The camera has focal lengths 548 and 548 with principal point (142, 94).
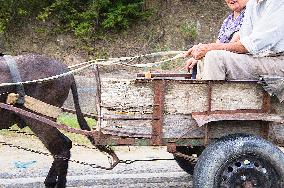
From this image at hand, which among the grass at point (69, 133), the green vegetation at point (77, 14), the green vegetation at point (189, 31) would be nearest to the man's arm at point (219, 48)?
the grass at point (69, 133)

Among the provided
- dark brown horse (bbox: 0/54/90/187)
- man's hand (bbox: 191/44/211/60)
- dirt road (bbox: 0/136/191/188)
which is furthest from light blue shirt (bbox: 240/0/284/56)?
dark brown horse (bbox: 0/54/90/187)

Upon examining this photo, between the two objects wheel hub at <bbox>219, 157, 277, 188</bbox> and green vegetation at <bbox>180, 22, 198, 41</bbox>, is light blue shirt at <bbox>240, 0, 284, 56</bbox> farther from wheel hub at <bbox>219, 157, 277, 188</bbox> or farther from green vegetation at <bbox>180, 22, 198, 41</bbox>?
green vegetation at <bbox>180, 22, 198, 41</bbox>

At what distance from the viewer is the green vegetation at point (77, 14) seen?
1475cm

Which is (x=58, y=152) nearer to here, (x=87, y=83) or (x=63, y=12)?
(x=87, y=83)

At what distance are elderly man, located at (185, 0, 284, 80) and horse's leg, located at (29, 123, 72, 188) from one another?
185 cm

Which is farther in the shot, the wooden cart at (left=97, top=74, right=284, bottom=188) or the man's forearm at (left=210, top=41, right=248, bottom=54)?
the man's forearm at (left=210, top=41, right=248, bottom=54)

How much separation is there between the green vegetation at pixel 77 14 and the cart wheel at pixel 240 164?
1003cm

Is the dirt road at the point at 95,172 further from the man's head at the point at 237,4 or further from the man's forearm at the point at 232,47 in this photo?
the man's head at the point at 237,4

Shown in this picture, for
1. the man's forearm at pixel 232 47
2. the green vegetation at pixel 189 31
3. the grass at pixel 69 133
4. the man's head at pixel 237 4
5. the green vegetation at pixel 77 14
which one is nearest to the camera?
the man's forearm at pixel 232 47

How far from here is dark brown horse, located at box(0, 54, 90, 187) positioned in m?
6.05

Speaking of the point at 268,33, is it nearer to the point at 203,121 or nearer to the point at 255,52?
the point at 255,52

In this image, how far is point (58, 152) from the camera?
6.20 metres

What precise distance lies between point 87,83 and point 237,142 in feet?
23.9

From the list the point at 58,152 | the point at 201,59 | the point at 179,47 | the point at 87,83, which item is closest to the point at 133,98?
the point at 201,59
